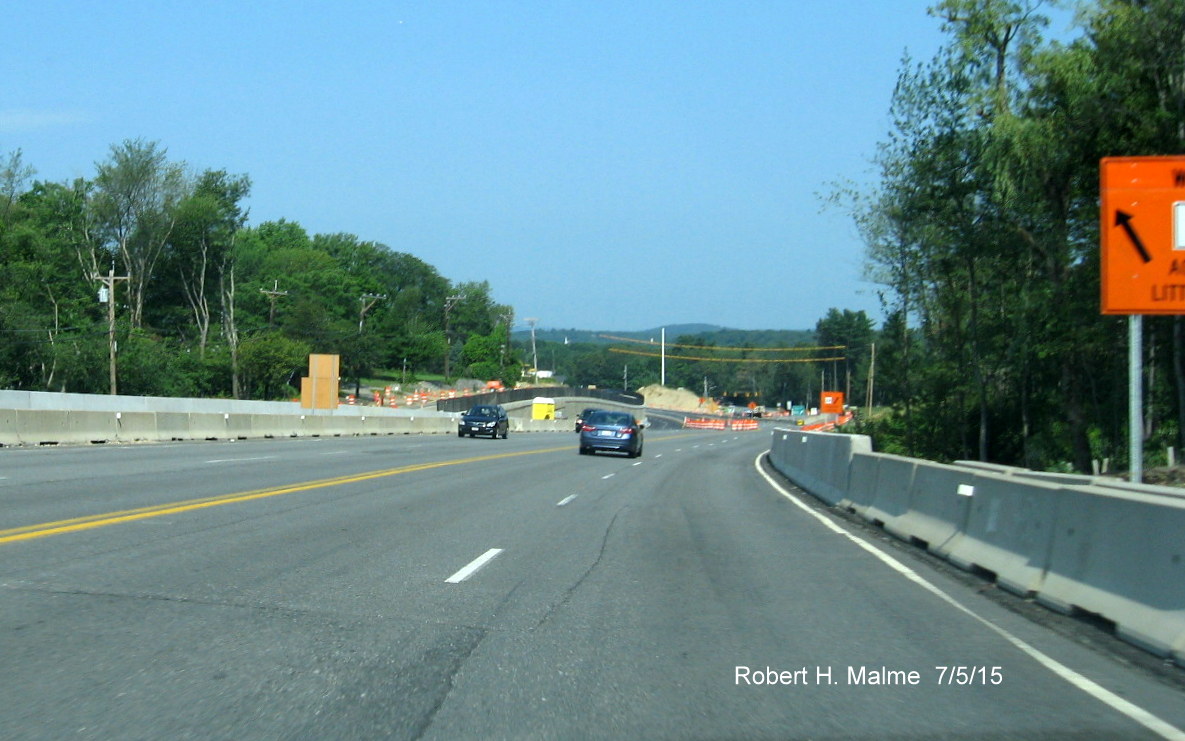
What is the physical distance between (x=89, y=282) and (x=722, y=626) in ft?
330

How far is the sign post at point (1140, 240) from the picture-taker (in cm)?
1349

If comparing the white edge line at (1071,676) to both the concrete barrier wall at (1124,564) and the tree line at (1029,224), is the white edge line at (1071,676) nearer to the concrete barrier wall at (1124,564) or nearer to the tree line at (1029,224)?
the concrete barrier wall at (1124,564)

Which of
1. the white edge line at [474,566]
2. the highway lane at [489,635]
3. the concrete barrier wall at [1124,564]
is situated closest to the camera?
the highway lane at [489,635]

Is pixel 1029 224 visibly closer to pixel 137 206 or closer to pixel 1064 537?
pixel 1064 537

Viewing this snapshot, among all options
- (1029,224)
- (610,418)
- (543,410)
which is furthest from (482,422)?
Answer: (543,410)

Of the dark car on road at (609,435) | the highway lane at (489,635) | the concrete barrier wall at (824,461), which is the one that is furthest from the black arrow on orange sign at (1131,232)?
the dark car on road at (609,435)

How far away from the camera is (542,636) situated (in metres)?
8.26

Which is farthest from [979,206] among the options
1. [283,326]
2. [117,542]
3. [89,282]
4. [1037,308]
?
[283,326]

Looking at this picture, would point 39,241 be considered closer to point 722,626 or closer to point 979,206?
point 979,206

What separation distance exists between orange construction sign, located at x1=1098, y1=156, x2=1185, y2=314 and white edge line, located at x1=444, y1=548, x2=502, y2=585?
7.54m

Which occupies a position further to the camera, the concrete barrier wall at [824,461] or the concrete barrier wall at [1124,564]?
the concrete barrier wall at [824,461]

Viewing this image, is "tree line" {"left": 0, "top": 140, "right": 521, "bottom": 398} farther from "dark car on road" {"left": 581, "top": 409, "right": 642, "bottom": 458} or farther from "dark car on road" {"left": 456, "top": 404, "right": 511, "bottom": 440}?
"dark car on road" {"left": 581, "top": 409, "right": 642, "bottom": 458}

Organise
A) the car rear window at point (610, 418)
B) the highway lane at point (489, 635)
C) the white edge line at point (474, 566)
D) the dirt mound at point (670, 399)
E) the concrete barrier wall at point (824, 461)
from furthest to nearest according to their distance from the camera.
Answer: the dirt mound at point (670, 399) < the car rear window at point (610, 418) < the concrete barrier wall at point (824, 461) < the white edge line at point (474, 566) < the highway lane at point (489, 635)

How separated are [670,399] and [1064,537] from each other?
16707 cm
